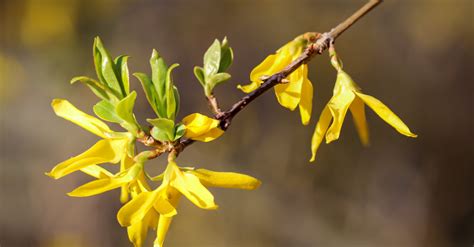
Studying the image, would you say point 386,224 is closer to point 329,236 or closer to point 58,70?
point 329,236

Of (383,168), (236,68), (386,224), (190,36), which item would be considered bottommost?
(386,224)

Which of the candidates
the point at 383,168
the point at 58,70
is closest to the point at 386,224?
the point at 383,168

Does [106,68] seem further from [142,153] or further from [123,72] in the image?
[142,153]

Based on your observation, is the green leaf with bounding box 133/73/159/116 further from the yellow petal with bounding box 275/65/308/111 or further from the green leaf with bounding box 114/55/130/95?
the yellow petal with bounding box 275/65/308/111

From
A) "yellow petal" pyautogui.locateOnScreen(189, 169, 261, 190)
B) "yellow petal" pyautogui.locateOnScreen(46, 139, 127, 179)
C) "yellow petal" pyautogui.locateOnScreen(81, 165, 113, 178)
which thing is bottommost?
"yellow petal" pyautogui.locateOnScreen(189, 169, 261, 190)

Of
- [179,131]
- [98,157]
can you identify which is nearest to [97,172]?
[98,157]

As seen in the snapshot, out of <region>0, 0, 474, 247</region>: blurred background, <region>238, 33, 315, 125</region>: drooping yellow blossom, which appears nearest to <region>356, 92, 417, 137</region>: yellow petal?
<region>238, 33, 315, 125</region>: drooping yellow blossom
